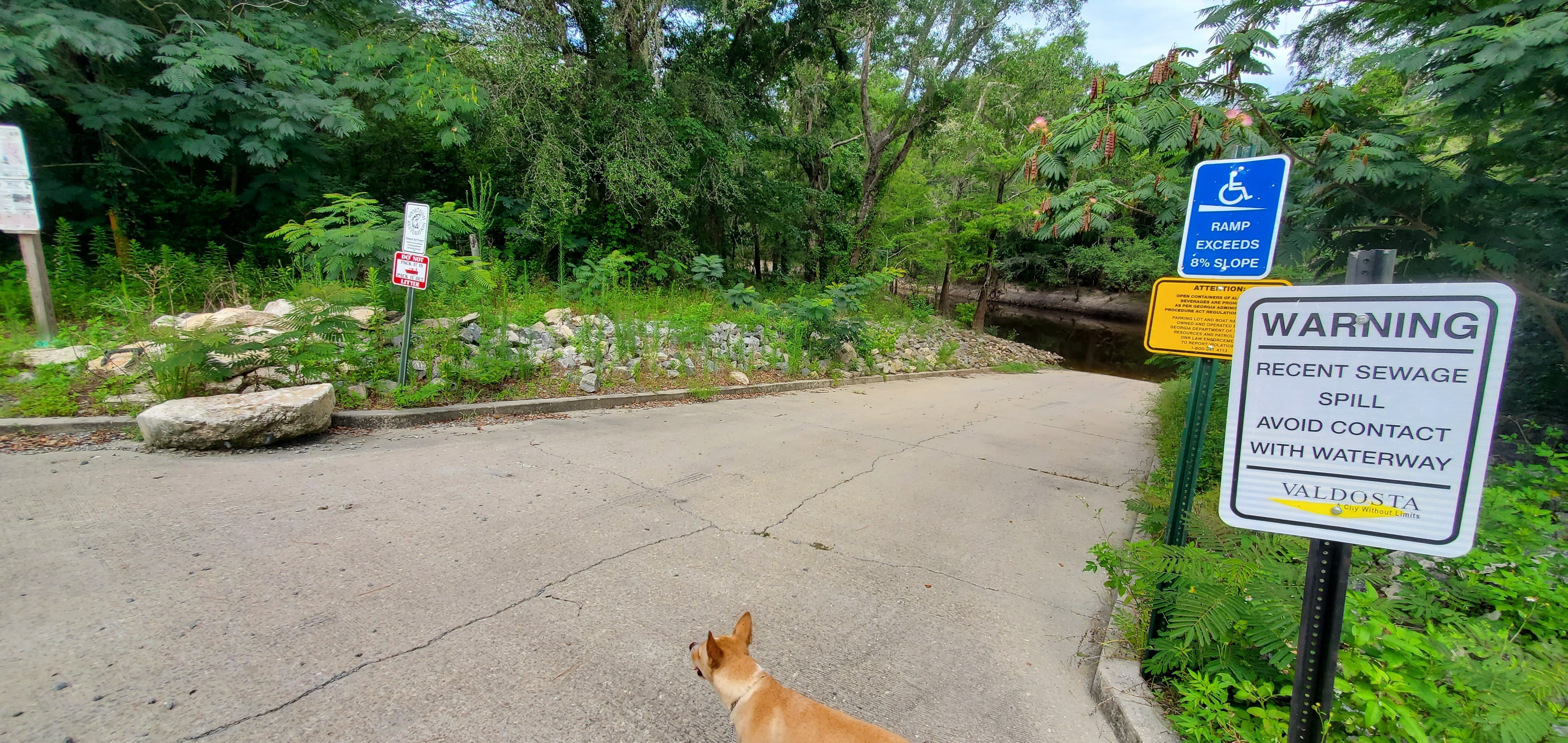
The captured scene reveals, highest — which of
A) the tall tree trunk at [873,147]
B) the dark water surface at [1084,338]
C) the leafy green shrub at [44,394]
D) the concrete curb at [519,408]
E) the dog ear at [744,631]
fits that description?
the tall tree trunk at [873,147]

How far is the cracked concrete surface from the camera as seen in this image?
2.38 meters

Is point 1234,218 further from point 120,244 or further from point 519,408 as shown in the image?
point 120,244

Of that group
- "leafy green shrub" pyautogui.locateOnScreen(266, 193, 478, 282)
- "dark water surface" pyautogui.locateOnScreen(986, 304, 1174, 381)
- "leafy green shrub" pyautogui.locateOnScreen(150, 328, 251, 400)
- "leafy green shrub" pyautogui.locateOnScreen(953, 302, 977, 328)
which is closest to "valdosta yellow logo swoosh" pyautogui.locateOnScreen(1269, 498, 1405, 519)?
"leafy green shrub" pyautogui.locateOnScreen(150, 328, 251, 400)

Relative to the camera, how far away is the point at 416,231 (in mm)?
6465

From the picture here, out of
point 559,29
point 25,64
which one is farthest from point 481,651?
point 559,29

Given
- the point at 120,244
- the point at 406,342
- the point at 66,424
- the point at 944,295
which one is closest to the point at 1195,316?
the point at 406,342

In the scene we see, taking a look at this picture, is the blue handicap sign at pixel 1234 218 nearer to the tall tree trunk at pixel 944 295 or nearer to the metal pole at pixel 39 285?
the metal pole at pixel 39 285

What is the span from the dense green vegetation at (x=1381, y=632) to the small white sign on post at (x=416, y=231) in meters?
7.07

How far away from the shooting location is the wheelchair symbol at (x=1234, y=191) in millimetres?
2693

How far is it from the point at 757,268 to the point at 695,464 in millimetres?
16660

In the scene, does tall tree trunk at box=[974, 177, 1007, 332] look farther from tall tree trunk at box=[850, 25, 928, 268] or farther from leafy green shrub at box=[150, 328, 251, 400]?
leafy green shrub at box=[150, 328, 251, 400]

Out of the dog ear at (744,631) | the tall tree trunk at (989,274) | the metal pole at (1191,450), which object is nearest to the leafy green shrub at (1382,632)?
the metal pole at (1191,450)

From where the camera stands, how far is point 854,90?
70.5ft

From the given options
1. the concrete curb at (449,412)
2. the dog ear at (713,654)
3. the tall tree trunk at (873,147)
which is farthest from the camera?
the tall tree trunk at (873,147)
